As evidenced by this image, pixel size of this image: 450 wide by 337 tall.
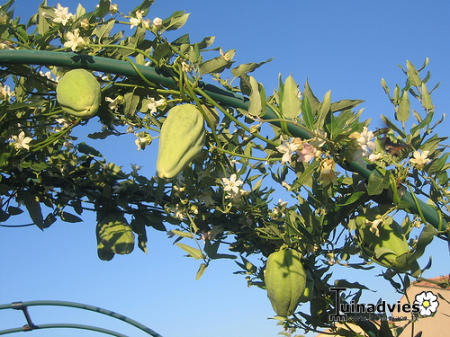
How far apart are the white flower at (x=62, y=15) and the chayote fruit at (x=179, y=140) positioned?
66 centimetres

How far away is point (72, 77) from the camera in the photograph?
1542mm

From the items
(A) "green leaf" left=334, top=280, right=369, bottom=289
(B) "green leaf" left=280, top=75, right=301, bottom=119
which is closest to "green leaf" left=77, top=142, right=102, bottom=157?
(B) "green leaf" left=280, top=75, right=301, bottom=119

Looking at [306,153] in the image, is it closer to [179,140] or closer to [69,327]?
[179,140]

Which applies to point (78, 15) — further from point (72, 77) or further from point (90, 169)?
point (90, 169)

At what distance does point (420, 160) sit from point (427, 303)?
0.91 metres

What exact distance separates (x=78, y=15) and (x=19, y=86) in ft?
1.43

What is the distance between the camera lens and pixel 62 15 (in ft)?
5.76

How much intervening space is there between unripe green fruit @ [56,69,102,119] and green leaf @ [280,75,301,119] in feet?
2.03

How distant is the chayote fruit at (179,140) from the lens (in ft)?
4.21

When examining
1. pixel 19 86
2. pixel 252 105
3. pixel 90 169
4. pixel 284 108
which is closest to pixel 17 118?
pixel 19 86

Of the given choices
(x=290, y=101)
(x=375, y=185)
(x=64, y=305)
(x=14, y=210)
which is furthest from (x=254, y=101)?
(x=14, y=210)

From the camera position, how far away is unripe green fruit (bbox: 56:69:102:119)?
150 centimetres

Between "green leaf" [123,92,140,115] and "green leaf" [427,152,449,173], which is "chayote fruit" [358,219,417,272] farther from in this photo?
"green leaf" [123,92,140,115]

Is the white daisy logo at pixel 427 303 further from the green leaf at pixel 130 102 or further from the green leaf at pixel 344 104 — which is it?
the green leaf at pixel 130 102
